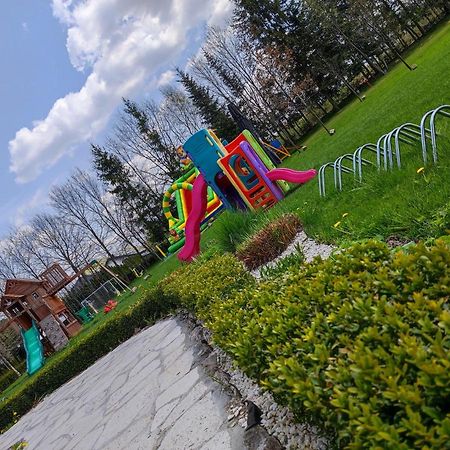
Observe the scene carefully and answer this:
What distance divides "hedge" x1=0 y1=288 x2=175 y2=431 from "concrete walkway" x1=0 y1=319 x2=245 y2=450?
1.48m

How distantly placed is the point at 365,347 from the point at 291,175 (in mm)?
9550

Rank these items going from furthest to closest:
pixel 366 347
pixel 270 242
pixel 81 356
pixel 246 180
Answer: pixel 246 180 → pixel 81 356 → pixel 270 242 → pixel 366 347

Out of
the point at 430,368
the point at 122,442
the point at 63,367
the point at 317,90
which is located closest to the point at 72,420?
the point at 122,442

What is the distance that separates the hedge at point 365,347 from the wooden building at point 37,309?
2097 centimetres

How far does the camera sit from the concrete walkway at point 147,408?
2957mm

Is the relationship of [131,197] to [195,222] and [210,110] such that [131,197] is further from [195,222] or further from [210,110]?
[195,222]

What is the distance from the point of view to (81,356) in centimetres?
995

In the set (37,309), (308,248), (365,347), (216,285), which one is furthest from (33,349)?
(365,347)

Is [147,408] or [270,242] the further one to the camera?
[270,242]

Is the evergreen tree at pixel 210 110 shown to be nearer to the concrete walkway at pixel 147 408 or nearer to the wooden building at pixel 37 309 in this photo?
the wooden building at pixel 37 309

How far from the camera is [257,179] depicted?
1173 centimetres

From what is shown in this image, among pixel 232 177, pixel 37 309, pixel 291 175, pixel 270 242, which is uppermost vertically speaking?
pixel 37 309

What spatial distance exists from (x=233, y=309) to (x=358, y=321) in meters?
1.68

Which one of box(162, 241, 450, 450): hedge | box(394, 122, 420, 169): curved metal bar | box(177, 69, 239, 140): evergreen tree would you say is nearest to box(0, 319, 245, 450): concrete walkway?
box(162, 241, 450, 450): hedge
